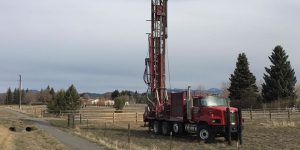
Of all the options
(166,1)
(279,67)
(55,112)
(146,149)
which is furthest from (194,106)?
(279,67)

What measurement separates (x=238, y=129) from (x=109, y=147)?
769 cm

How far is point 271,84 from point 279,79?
1413 millimetres

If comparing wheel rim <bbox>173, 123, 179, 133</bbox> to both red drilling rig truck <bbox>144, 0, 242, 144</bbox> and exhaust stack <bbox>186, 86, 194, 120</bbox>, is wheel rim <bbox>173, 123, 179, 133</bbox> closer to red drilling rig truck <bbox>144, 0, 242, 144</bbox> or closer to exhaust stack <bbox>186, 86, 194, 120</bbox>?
red drilling rig truck <bbox>144, 0, 242, 144</bbox>

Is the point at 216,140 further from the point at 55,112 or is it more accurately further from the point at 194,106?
the point at 55,112

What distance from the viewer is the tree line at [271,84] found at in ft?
238

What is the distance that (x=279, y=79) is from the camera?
7294 cm

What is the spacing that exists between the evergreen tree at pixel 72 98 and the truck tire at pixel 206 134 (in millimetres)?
42200

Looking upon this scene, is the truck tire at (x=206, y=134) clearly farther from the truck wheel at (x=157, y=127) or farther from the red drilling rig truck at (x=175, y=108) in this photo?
the truck wheel at (x=157, y=127)

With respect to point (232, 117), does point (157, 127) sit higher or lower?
lower

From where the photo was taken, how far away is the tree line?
7256cm

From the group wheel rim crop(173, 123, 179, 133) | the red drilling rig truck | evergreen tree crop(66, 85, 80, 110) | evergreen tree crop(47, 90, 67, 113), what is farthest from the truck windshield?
evergreen tree crop(66, 85, 80, 110)

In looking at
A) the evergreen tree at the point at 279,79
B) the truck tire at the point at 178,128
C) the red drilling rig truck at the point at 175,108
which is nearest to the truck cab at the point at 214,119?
the red drilling rig truck at the point at 175,108

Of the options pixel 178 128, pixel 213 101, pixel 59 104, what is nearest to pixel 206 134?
pixel 213 101

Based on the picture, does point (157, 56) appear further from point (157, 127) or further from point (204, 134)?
point (204, 134)
